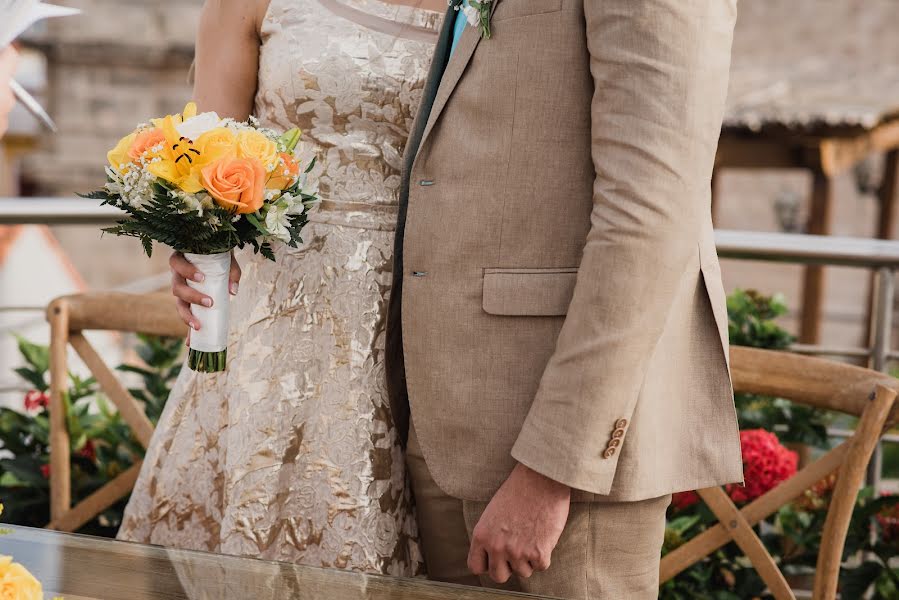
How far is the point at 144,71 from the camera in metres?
9.70

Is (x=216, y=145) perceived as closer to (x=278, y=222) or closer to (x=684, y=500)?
(x=278, y=222)

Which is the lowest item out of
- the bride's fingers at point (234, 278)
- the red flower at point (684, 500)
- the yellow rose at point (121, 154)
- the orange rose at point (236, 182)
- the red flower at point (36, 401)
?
the red flower at point (684, 500)

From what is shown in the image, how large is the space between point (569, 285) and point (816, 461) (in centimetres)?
80

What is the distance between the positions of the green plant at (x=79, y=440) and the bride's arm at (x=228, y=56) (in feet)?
3.95

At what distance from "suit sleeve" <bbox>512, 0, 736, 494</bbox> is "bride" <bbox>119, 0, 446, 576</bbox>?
0.36m

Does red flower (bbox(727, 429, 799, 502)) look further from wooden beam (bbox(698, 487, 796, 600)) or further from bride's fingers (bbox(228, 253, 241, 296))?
bride's fingers (bbox(228, 253, 241, 296))

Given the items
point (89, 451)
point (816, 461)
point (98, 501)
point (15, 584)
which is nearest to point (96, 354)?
point (98, 501)

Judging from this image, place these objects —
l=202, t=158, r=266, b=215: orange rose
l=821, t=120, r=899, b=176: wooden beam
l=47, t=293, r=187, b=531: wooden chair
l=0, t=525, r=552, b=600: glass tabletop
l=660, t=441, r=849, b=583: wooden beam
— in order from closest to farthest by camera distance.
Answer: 1. l=0, t=525, r=552, b=600: glass tabletop
2. l=202, t=158, r=266, b=215: orange rose
3. l=660, t=441, r=849, b=583: wooden beam
4. l=47, t=293, r=187, b=531: wooden chair
5. l=821, t=120, r=899, b=176: wooden beam

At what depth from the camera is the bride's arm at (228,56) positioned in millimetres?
1597

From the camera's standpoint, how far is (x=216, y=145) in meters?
1.33

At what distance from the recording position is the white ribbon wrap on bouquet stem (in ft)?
4.77

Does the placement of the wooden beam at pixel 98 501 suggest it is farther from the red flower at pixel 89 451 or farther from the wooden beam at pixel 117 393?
the red flower at pixel 89 451

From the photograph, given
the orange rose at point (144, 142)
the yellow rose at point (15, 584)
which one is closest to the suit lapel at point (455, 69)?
the orange rose at point (144, 142)

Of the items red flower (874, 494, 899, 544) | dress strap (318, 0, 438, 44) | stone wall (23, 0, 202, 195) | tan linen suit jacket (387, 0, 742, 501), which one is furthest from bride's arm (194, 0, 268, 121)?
stone wall (23, 0, 202, 195)
